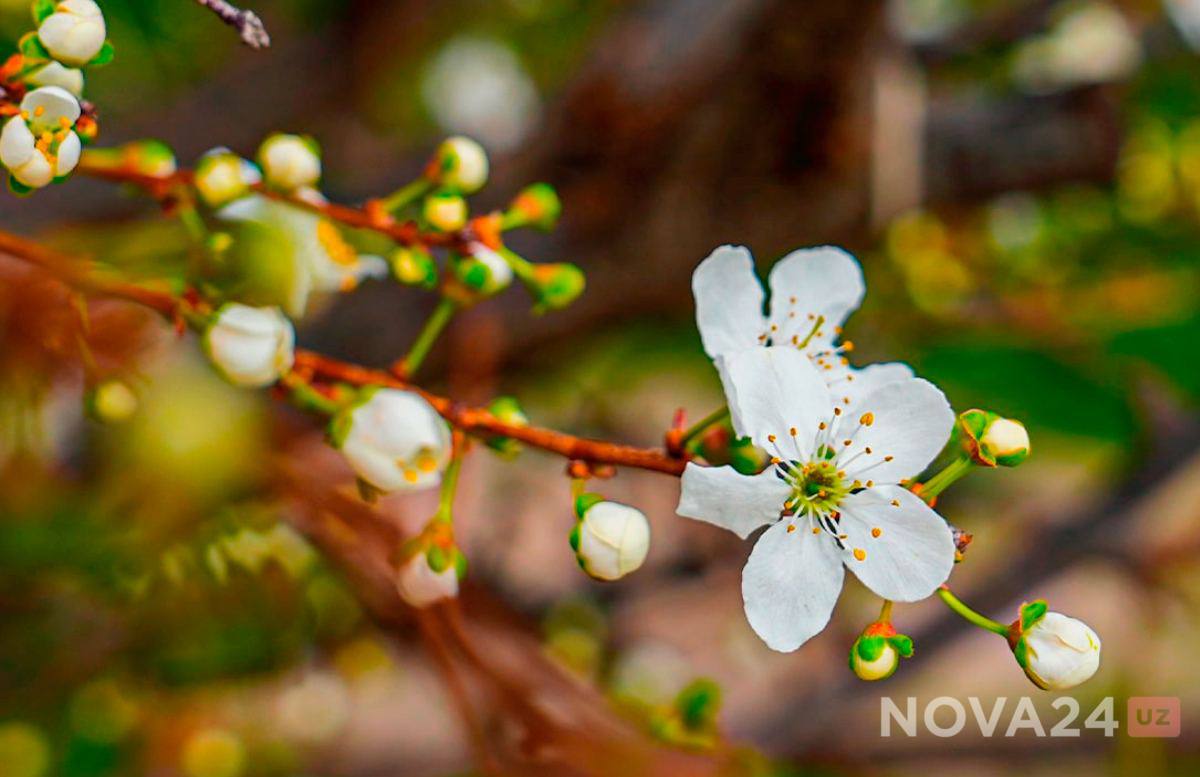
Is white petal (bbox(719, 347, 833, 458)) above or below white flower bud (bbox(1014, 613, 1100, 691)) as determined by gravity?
above

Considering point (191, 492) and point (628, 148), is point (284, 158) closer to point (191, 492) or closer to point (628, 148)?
point (191, 492)

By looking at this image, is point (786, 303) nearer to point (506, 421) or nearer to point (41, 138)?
point (506, 421)

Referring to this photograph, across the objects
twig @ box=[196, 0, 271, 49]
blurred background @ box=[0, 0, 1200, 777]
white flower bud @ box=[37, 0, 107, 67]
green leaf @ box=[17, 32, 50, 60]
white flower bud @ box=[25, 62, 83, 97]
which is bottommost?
blurred background @ box=[0, 0, 1200, 777]

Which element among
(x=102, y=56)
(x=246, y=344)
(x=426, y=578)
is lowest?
(x=426, y=578)

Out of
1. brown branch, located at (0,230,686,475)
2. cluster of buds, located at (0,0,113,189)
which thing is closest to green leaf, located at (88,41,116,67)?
cluster of buds, located at (0,0,113,189)

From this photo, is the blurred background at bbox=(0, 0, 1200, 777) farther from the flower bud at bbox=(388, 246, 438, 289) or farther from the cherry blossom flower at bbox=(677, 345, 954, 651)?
the cherry blossom flower at bbox=(677, 345, 954, 651)

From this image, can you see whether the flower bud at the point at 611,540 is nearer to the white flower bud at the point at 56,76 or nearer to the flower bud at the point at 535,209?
the flower bud at the point at 535,209

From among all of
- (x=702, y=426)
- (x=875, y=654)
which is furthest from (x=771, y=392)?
(x=875, y=654)
